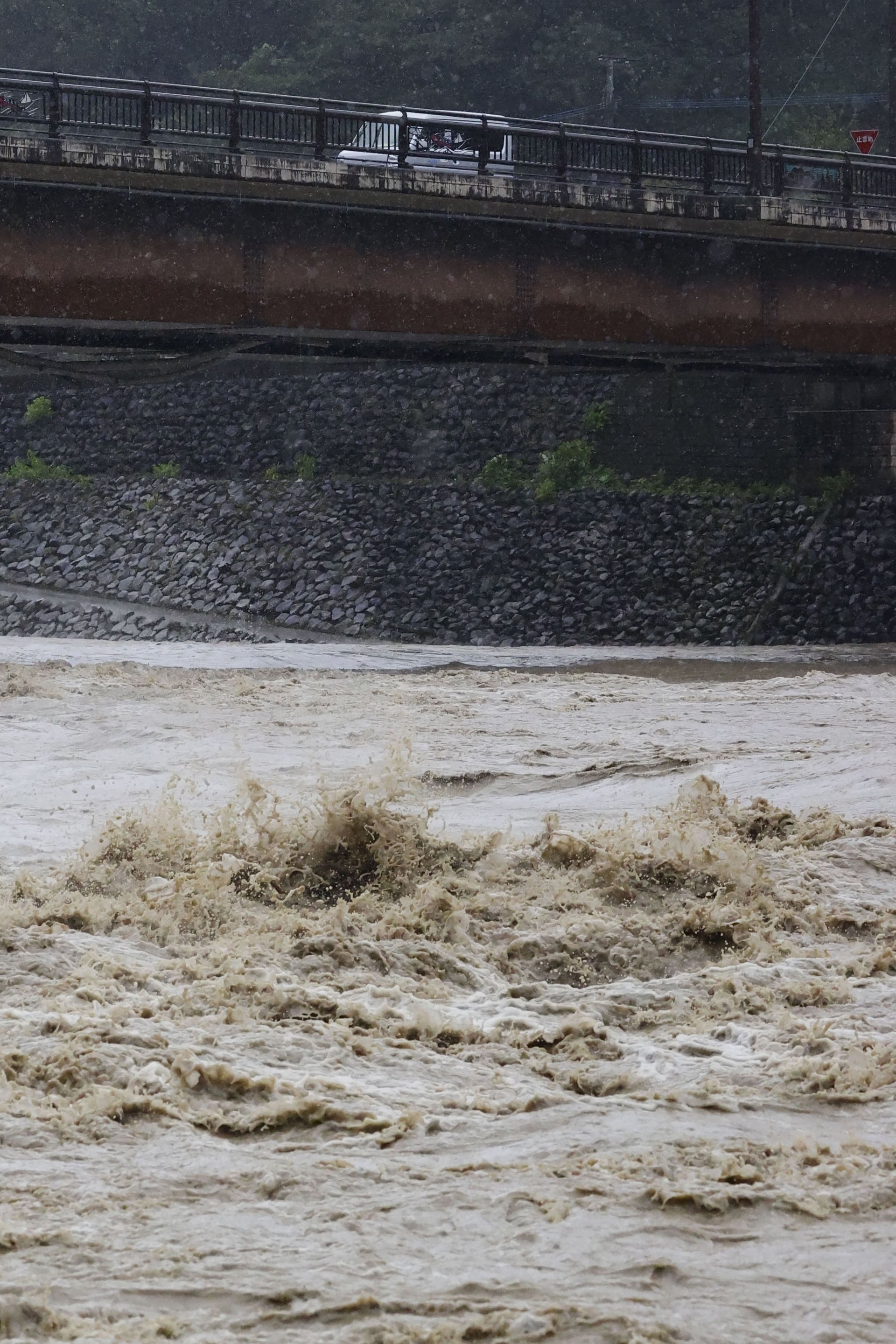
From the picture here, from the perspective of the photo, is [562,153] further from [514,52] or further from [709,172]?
[514,52]

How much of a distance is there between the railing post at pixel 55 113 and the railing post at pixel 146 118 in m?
1.06

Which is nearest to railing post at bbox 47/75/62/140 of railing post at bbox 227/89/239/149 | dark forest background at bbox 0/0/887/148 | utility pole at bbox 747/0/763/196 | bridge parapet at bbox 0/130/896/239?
bridge parapet at bbox 0/130/896/239

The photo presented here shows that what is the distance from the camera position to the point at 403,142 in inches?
879

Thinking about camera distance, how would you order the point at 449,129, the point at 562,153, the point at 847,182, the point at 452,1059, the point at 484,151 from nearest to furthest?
the point at 452,1059 → the point at 484,151 → the point at 449,129 → the point at 562,153 → the point at 847,182

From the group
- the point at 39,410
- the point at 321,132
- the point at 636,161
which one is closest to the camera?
the point at 321,132

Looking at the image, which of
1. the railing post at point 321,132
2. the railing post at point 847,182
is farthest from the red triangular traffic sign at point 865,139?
the railing post at point 321,132

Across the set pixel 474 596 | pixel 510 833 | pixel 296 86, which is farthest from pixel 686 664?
pixel 296 86

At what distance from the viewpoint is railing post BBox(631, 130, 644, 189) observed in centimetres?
2384

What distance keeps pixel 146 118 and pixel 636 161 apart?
25.0 ft

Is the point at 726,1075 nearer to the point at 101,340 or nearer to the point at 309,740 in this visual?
the point at 309,740

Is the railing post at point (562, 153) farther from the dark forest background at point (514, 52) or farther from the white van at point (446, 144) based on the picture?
the dark forest background at point (514, 52)

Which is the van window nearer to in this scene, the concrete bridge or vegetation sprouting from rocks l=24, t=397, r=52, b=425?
the concrete bridge

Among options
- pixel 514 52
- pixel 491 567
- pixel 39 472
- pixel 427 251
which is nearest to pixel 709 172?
pixel 427 251

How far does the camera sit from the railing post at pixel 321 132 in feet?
70.8
